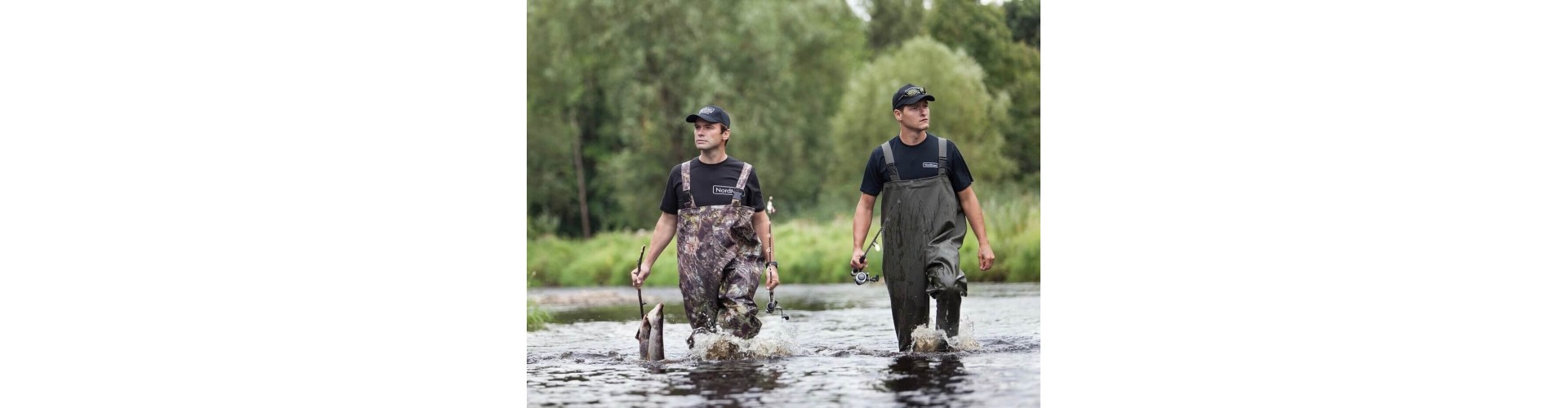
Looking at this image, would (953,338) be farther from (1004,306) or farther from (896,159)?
(1004,306)

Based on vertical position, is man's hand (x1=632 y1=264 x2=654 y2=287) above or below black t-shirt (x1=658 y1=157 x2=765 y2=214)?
below

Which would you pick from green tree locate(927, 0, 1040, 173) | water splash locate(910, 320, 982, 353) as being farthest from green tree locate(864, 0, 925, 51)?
water splash locate(910, 320, 982, 353)

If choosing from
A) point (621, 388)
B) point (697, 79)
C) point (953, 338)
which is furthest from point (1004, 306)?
point (697, 79)

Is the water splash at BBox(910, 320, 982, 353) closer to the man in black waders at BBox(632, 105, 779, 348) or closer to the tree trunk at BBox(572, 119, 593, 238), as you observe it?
the man in black waders at BBox(632, 105, 779, 348)

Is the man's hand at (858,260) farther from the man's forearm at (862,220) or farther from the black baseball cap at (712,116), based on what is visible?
the black baseball cap at (712,116)

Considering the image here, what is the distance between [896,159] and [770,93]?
2753 centimetres

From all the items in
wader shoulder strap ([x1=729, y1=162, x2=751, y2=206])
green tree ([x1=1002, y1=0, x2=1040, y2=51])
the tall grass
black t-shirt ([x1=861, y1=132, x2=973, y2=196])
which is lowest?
the tall grass

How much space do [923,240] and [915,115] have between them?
30.8 inches

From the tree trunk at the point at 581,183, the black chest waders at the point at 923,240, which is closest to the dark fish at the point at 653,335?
the black chest waders at the point at 923,240

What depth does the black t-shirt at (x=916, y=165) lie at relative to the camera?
8.70 meters

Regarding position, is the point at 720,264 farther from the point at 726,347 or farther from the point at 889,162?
the point at 889,162

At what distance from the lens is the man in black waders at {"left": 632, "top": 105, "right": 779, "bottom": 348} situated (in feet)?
28.3

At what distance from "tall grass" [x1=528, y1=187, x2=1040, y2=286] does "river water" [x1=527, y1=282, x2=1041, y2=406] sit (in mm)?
7153

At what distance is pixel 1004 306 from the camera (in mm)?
14578
